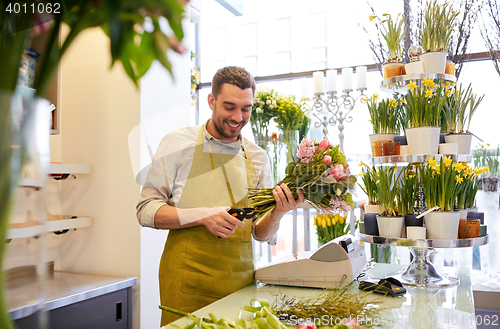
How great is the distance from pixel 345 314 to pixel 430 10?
167 centimetres

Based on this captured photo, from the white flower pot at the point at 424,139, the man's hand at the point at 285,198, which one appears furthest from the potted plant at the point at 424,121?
the man's hand at the point at 285,198

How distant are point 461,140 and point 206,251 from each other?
4.36 feet

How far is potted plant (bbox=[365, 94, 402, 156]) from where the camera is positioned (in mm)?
1939

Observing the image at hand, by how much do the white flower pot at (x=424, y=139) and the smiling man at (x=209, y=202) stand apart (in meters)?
0.71

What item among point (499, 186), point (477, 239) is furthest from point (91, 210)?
point (499, 186)

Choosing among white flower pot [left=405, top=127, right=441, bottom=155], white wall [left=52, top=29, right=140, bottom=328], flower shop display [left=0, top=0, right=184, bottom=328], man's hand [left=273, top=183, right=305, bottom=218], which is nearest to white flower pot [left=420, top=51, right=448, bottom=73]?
white flower pot [left=405, top=127, right=441, bottom=155]

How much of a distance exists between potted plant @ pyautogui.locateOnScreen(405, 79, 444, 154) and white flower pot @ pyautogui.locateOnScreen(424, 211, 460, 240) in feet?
0.99

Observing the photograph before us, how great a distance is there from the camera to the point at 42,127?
0.24m

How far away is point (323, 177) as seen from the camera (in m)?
1.43

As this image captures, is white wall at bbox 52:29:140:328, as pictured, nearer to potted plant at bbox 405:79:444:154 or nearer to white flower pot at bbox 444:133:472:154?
potted plant at bbox 405:79:444:154

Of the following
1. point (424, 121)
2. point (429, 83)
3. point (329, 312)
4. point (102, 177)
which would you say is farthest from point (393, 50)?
point (102, 177)

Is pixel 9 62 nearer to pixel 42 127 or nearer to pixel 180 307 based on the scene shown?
pixel 42 127

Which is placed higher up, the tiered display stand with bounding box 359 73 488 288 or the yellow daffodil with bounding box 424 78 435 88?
the yellow daffodil with bounding box 424 78 435 88

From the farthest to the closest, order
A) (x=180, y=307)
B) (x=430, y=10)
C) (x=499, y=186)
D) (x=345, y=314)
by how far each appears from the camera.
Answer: (x=499, y=186)
(x=430, y=10)
(x=180, y=307)
(x=345, y=314)
